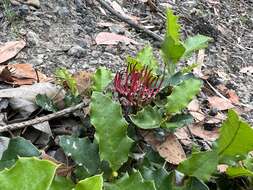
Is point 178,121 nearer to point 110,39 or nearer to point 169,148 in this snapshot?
point 169,148

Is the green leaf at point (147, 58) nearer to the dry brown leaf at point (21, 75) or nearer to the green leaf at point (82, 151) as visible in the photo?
the dry brown leaf at point (21, 75)

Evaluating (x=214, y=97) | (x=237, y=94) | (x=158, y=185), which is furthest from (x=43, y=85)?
(x=237, y=94)

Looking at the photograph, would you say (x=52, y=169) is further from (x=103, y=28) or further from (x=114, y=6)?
(x=114, y=6)

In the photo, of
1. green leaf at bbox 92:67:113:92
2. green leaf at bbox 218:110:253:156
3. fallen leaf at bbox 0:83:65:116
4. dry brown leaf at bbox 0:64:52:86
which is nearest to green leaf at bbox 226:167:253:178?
green leaf at bbox 218:110:253:156

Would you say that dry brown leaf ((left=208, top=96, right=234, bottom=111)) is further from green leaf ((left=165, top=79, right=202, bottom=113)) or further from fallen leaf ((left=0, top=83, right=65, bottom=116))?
fallen leaf ((left=0, top=83, right=65, bottom=116))

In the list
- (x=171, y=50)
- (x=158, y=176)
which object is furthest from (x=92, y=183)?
(x=171, y=50)

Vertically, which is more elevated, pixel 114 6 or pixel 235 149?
pixel 235 149

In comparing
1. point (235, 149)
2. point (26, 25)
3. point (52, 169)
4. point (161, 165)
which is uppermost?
point (52, 169)
